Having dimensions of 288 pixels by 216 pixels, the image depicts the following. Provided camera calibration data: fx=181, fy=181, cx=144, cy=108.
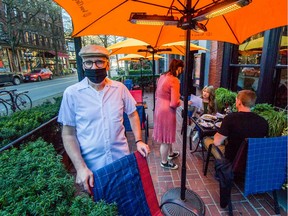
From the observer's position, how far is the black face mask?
5.55 ft

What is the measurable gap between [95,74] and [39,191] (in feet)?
3.40

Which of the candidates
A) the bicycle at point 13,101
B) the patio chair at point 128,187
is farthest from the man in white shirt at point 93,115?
the bicycle at point 13,101

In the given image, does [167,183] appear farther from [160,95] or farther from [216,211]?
[160,95]

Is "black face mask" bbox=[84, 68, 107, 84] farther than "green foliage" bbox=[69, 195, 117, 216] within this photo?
Yes

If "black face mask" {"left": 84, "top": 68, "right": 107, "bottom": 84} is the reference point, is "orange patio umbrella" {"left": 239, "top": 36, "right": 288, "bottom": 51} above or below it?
above

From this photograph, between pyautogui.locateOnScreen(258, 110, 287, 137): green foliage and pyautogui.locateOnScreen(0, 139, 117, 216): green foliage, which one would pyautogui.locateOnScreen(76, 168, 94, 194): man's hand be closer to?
pyautogui.locateOnScreen(0, 139, 117, 216): green foliage

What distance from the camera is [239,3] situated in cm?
136

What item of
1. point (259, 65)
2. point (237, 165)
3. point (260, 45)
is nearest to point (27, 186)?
point (237, 165)

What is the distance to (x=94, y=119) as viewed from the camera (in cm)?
166

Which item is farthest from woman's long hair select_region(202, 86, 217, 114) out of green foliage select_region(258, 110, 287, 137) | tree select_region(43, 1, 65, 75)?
tree select_region(43, 1, 65, 75)

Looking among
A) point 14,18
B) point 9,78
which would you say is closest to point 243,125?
point 9,78

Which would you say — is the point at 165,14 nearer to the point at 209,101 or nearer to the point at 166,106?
the point at 166,106

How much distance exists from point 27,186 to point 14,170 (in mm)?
316

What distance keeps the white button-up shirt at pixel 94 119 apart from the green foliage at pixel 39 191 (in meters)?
0.32
